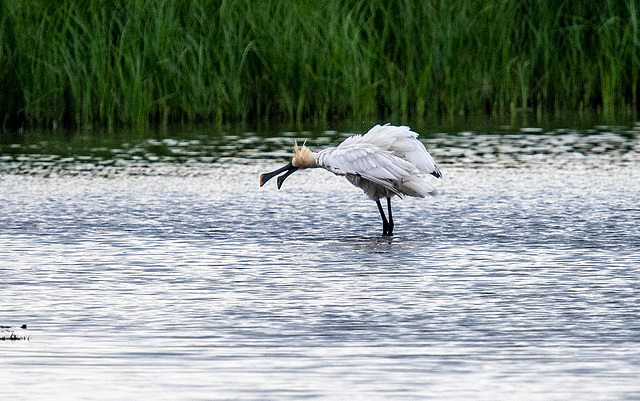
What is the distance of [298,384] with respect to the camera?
425cm

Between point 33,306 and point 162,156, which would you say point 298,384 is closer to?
point 33,306

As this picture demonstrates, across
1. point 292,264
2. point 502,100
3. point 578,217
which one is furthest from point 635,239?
point 502,100

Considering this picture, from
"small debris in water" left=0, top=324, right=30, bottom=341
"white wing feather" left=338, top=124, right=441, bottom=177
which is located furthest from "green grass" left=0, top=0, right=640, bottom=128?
"small debris in water" left=0, top=324, right=30, bottom=341

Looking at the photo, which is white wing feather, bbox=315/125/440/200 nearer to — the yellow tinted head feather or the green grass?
the yellow tinted head feather

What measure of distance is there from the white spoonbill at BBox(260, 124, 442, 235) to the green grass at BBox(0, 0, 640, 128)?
5.96 metres

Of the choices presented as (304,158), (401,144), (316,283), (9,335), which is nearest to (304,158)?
(304,158)

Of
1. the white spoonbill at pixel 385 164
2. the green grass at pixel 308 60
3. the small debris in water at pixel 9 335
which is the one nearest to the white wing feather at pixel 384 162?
the white spoonbill at pixel 385 164

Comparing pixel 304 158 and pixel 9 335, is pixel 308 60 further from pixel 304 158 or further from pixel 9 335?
pixel 9 335

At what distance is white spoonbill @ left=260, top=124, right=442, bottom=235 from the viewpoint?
7953mm

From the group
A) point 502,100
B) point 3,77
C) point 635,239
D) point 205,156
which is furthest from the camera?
point 502,100

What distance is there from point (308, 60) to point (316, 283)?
27.8 ft

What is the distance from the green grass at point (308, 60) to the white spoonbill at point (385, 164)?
5960 millimetres

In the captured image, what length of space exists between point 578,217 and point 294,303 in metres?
3.11

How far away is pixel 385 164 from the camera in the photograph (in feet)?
26.1
